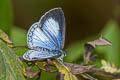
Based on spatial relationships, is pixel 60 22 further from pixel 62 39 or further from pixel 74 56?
pixel 74 56

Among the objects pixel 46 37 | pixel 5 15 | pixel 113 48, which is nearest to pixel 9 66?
pixel 46 37

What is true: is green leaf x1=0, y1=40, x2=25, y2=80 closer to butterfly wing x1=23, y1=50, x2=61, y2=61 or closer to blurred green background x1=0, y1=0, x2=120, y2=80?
butterfly wing x1=23, y1=50, x2=61, y2=61

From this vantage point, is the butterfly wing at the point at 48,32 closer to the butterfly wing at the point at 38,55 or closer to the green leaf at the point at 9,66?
the butterfly wing at the point at 38,55

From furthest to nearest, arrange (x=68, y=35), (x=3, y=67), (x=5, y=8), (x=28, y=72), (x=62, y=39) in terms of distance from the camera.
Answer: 1. (x=68, y=35)
2. (x=5, y=8)
3. (x=62, y=39)
4. (x=28, y=72)
5. (x=3, y=67)

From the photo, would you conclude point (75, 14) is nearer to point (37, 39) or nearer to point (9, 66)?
point (37, 39)

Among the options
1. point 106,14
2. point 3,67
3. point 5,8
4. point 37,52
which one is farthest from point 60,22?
point 106,14

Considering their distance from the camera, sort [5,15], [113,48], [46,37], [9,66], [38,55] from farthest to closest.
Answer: [113,48] < [5,15] < [46,37] < [38,55] < [9,66]

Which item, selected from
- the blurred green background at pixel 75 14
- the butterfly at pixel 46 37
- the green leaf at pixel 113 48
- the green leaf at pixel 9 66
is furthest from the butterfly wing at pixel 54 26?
the blurred green background at pixel 75 14
